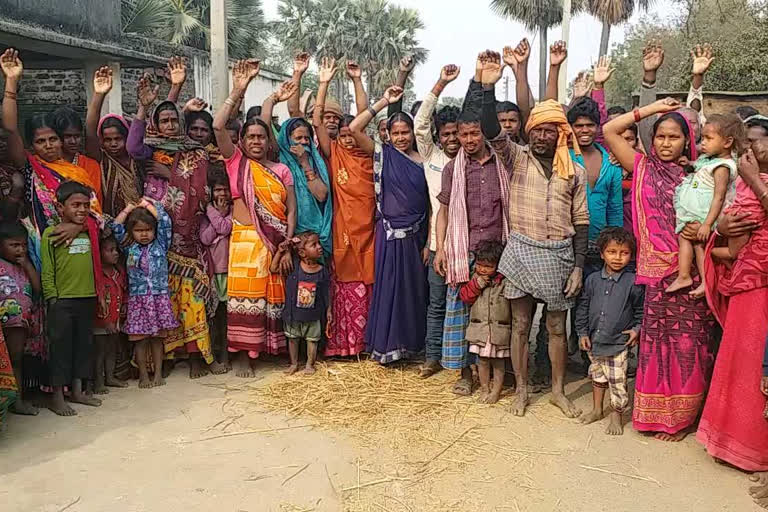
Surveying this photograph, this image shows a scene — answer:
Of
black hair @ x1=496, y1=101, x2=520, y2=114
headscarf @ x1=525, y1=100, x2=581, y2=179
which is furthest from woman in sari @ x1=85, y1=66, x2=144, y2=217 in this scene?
headscarf @ x1=525, y1=100, x2=581, y2=179

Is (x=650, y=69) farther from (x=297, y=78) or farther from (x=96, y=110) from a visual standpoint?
(x=96, y=110)

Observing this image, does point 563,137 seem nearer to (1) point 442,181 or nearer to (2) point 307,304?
(1) point 442,181

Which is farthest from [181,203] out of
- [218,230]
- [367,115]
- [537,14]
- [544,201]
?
[537,14]

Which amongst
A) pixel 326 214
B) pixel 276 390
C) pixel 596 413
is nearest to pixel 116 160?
pixel 326 214

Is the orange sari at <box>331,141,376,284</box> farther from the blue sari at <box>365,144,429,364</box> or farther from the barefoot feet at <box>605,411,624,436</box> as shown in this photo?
the barefoot feet at <box>605,411,624,436</box>

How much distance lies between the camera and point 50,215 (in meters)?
4.71

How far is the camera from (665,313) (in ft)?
13.5

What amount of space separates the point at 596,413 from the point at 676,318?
805 millimetres

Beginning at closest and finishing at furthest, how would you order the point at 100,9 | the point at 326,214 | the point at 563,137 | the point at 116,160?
the point at 563,137 → the point at 116,160 → the point at 326,214 → the point at 100,9

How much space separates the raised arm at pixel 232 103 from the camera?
509 cm

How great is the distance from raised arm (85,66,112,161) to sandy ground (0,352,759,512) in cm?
188

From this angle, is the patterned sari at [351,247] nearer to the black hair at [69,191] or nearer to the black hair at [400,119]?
the black hair at [400,119]

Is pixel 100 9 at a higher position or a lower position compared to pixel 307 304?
higher

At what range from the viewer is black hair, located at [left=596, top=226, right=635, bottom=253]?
437cm
